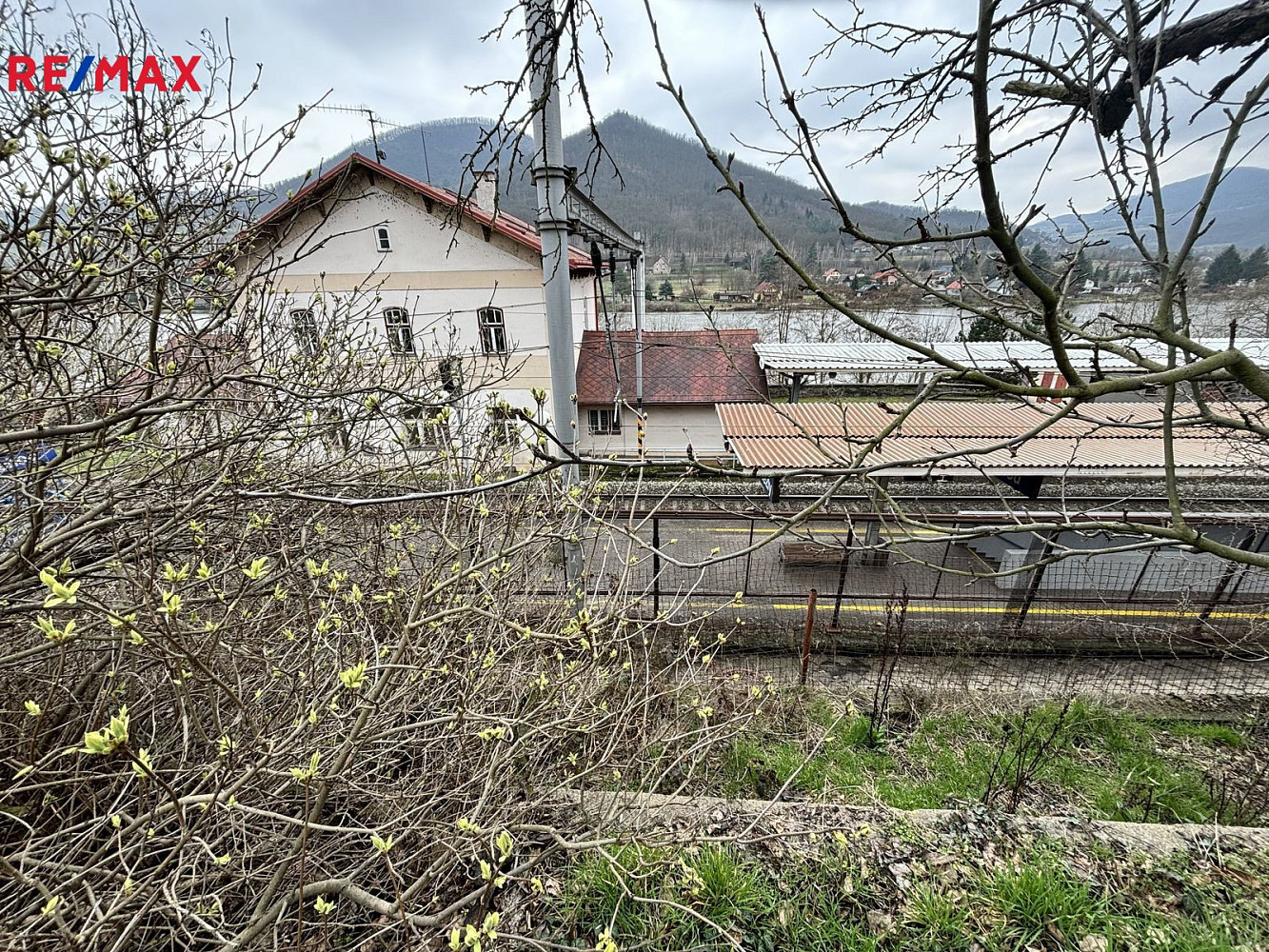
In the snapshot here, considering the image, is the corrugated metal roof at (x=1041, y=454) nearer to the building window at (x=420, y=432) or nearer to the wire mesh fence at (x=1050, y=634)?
the wire mesh fence at (x=1050, y=634)

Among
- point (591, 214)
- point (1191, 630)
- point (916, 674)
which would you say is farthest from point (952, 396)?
point (1191, 630)

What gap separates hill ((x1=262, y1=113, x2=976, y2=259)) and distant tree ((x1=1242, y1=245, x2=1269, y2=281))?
2460 mm

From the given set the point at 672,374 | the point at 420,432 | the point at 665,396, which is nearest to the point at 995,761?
the point at 420,432

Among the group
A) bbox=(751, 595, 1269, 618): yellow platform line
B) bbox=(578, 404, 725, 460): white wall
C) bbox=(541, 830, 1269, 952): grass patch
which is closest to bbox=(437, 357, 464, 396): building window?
bbox=(751, 595, 1269, 618): yellow platform line

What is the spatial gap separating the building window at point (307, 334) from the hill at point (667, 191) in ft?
4.71

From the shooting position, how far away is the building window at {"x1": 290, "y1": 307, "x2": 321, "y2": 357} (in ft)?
17.0

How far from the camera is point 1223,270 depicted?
3.01 meters

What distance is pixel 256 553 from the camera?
3.55 m

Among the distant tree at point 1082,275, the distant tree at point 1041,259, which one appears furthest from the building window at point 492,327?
the distant tree at point 1082,275

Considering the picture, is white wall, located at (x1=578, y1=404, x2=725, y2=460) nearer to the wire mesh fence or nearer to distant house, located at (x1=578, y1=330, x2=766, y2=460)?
distant house, located at (x1=578, y1=330, x2=766, y2=460)

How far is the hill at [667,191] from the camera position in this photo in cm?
235

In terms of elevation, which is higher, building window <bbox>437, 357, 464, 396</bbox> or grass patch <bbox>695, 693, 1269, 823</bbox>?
building window <bbox>437, 357, 464, 396</bbox>

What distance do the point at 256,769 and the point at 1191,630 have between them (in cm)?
991

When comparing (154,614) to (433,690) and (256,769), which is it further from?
(433,690)
